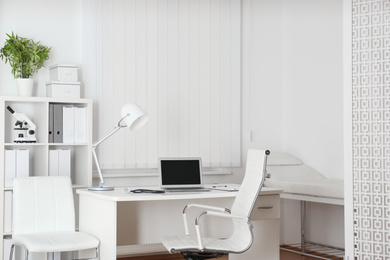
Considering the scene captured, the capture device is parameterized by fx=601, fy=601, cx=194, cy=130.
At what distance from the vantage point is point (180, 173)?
435 centimetres

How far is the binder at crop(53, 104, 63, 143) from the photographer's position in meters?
4.71

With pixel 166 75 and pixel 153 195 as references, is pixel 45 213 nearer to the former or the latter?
pixel 153 195

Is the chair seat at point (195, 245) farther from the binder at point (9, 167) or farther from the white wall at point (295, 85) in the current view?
the white wall at point (295, 85)

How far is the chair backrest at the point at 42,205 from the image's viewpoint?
13.0 feet

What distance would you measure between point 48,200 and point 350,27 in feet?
7.99

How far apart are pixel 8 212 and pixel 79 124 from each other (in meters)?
0.87

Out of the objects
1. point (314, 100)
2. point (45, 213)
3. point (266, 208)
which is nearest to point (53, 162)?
point (45, 213)

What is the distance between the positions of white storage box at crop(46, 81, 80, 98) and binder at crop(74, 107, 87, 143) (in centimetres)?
12

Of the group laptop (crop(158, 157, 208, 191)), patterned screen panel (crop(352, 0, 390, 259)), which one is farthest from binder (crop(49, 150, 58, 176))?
patterned screen panel (crop(352, 0, 390, 259))

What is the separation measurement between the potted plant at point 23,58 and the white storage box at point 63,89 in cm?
16

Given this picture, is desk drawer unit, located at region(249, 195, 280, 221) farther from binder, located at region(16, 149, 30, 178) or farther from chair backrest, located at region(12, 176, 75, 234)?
binder, located at region(16, 149, 30, 178)

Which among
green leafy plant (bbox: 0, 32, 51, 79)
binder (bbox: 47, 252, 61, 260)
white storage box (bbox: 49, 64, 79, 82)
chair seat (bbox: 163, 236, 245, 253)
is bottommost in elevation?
binder (bbox: 47, 252, 61, 260)

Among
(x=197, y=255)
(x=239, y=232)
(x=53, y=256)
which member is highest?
(x=239, y=232)

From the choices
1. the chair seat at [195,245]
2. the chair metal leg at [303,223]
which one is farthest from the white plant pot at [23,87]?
the chair metal leg at [303,223]
